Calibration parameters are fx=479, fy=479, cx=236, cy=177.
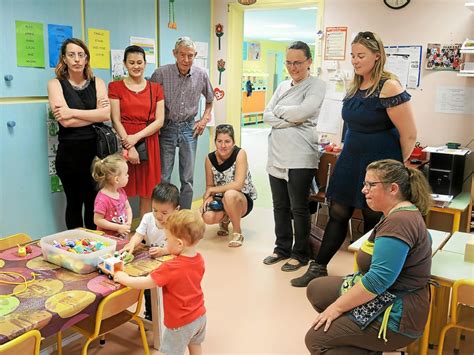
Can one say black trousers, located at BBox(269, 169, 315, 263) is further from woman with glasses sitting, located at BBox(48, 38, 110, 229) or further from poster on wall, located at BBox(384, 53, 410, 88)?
poster on wall, located at BBox(384, 53, 410, 88)

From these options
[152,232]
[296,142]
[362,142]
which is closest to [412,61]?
[296,142]

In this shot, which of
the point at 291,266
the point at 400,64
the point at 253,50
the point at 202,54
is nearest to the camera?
the point at 291,266

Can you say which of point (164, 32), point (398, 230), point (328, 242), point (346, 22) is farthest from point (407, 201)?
point (164, 32)

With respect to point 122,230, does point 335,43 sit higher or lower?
higher

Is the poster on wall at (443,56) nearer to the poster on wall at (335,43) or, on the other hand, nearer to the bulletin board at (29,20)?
the poster on wall at (335,43)

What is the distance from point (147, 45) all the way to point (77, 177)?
1442mm

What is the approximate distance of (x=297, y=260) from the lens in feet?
11.0

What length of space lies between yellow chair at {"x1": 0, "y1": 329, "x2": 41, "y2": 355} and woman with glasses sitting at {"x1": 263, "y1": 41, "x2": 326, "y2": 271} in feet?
6.64

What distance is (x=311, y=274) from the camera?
306cm

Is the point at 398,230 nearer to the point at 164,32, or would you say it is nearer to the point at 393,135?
the point at 393,135

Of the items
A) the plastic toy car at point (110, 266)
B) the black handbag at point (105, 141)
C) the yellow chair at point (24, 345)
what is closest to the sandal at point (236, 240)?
the black handbag at point (105, 141)

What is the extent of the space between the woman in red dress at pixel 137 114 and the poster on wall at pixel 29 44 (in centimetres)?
51

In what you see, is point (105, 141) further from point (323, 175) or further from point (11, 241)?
point (323, 175)

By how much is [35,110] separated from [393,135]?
2.25 meters
